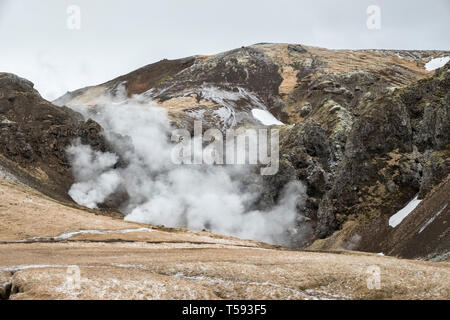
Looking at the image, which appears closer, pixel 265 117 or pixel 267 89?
pixel 265 117

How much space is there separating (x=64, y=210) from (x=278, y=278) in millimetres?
43570

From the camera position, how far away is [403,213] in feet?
201

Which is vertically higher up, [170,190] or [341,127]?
[341,127]

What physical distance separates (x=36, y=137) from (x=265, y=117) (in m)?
79.0

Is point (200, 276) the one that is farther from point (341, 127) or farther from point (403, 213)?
point (341, 127)

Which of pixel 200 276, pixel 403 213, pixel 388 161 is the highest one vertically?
pixel 388 161

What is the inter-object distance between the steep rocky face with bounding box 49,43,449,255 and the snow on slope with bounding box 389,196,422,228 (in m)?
2.23

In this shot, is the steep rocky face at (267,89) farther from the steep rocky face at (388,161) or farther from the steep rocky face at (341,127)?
the steep rocky face at (388,161)

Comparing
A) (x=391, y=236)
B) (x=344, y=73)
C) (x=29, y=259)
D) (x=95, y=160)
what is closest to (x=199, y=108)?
(x=95, y=160)

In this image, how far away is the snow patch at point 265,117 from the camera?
14450cm

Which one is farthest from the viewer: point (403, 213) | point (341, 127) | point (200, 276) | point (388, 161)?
point (341, 127)

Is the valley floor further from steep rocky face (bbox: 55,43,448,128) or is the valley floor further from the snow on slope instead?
steep rocky face (bbox: 55,43,448,128)

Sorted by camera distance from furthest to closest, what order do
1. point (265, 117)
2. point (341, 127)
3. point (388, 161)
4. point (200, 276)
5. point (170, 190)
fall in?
point (265, 117), point (341, 127), point (170, 190), point (388, 161), point (200, 276)

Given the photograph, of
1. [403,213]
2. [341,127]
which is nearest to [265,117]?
[341,127]
